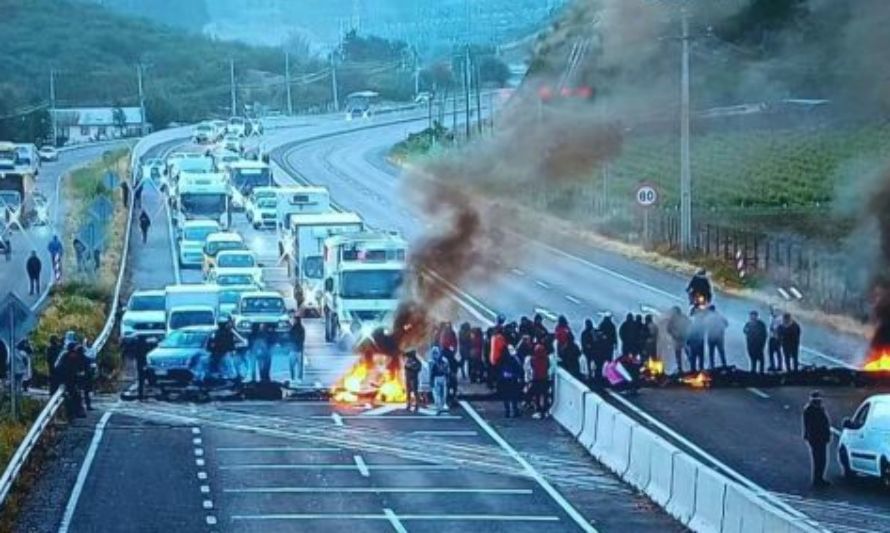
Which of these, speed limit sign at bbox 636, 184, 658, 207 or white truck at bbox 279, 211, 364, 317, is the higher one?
speed limit sign at bbox 636, 184, 658, 207

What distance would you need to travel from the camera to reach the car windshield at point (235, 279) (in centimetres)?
5967

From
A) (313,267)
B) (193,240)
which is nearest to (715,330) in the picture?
(313,267)

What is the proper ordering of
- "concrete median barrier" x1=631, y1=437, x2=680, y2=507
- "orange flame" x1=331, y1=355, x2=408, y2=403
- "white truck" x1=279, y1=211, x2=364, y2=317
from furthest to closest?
"white truck" x1=279, y1=211, x2=364, y2=317, "orange flame" x1=331, y1=355, x2=408, y2=403, "concrete median barrier" x1=631, y1=437, x2=680, y2=507

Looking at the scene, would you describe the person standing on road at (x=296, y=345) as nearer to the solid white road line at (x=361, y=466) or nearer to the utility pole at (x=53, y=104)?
the solid white road line at (x=361, y=466)

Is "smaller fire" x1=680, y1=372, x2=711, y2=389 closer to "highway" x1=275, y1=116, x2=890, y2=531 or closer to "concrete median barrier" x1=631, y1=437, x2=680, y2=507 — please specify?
"highway" x1=275, y1=116, x2=890, y2=531

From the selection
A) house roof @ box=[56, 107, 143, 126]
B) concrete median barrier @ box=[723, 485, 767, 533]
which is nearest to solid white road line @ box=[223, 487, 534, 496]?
concrete median barrier @ box=[723, 485, 767, 533]

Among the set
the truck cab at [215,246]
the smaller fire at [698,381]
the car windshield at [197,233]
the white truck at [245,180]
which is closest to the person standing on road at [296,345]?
the smaller fire at [698,381]

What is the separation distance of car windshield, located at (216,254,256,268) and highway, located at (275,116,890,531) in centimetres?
545

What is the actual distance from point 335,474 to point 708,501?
7381 millimetres

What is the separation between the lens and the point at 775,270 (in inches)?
2450

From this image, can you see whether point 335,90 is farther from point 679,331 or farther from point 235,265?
point 679,331

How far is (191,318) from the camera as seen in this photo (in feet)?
162

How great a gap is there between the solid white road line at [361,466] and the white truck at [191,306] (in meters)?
16.0

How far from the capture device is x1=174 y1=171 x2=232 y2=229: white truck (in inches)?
3191
